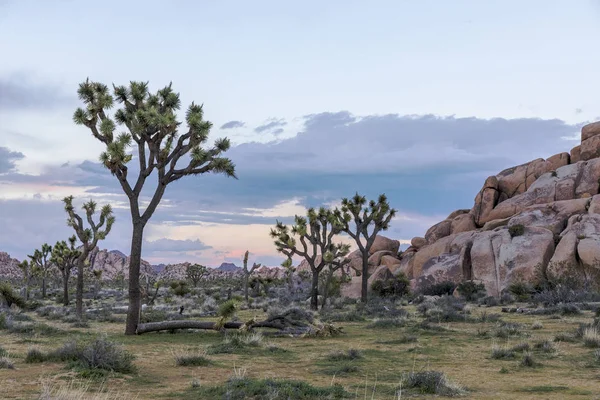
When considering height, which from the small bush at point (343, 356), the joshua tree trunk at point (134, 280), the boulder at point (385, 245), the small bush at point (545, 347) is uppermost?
the boulder at point (385, 245)

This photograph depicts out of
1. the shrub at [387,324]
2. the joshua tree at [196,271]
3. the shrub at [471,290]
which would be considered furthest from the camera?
the joshua tree at [196,271]

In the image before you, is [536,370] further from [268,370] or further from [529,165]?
[529,165]

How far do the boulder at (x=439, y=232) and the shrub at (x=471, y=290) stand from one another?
16628 mm

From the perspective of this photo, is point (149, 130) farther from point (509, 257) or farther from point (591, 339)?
point (509, 257)

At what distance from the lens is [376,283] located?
43.2 meters

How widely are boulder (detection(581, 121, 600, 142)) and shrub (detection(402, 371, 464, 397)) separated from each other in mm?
52770

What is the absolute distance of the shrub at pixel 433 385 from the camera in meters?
8.87

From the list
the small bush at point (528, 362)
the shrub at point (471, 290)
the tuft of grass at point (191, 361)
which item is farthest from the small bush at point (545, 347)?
the shrub at point (471, 290)

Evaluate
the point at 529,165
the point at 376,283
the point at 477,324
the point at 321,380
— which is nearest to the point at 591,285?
the point at 376,283

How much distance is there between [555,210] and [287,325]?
33.6 meters

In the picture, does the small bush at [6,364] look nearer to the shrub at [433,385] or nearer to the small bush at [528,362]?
the shrub at [433,385]

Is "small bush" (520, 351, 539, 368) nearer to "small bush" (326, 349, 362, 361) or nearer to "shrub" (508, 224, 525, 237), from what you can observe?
"small bush" (326, 349, 362, 361)

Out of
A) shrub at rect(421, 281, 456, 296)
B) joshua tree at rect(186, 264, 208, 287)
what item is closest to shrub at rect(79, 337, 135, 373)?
shrub at rect(421, 281, 456, 296)

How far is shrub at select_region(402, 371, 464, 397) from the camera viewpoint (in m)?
8.87
